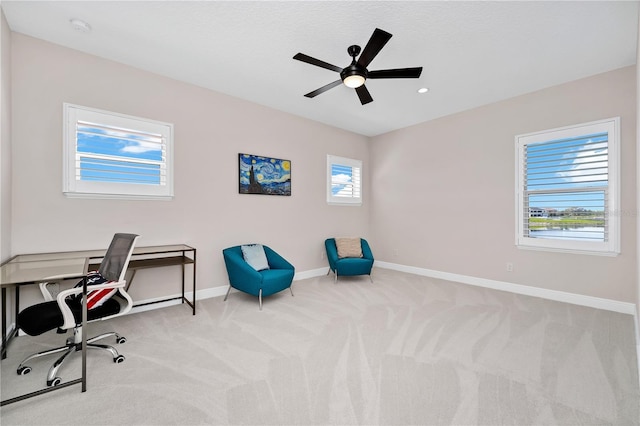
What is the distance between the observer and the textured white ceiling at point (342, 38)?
2352 millimetres

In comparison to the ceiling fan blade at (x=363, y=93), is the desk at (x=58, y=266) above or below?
below

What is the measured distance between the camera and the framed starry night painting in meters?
4.21

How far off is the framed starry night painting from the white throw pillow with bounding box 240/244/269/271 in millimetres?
879

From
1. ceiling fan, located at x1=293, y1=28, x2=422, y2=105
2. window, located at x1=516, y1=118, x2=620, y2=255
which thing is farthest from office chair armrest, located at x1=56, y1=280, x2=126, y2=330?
window, located at x1=516, y1=118, x2=620, y2=255

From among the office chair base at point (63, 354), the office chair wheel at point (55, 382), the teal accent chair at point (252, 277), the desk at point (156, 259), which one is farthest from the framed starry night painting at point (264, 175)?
the office chair wheel at point (55, 382)

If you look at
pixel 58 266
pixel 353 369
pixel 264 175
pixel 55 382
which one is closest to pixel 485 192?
pixel 264 175

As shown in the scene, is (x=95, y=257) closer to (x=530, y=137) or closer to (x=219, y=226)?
(x=219, y=226)

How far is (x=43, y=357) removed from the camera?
2270 mm

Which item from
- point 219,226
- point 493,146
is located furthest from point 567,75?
point 219,226

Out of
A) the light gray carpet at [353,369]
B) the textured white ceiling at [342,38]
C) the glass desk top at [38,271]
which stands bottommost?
the light gray carpet at [353,369]

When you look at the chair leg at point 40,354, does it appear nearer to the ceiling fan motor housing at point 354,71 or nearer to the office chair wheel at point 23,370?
the office chair wheel at point 23,370

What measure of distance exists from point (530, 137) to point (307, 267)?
13.3ft

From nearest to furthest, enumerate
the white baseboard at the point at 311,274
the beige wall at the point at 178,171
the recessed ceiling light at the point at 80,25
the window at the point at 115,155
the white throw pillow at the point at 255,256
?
the recessed ceiling light at the point at 80,25
the beige wall at the point at 178,171
the window at the point at 115,155
the white throw pillow at the point at 255,256
the white baseboard at the point at 311,274

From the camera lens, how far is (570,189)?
3.62m
